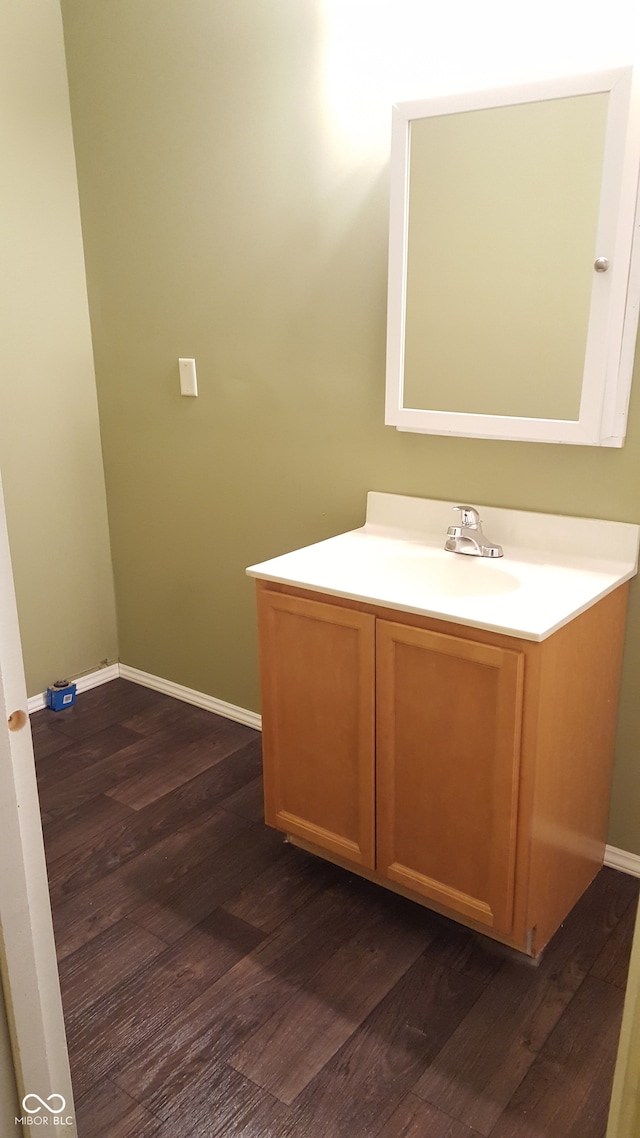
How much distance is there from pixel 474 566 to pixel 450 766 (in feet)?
1.55

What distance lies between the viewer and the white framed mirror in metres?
1.67

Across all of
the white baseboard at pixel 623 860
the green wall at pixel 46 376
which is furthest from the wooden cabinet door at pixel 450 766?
the green wall at pixel 46 376

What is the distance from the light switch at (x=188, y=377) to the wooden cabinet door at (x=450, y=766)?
1.19 meters

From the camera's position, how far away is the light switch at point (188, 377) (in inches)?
99.9

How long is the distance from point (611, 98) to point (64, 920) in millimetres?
2064

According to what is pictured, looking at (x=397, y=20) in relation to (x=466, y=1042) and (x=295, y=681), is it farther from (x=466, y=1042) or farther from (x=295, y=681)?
(x=466, y=1042)

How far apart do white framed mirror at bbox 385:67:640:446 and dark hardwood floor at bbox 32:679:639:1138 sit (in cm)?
112

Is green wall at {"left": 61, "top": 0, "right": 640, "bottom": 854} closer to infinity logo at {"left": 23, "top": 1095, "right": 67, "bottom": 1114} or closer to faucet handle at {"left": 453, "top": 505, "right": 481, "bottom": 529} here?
faucet handle at {"left": 453, "top": 505, "right": 481, "bottom": 529}

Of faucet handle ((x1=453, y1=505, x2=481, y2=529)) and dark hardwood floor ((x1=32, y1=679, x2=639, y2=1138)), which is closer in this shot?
dark hardwood floor ((x1=32, y1=679, x2=639, y2=1138))

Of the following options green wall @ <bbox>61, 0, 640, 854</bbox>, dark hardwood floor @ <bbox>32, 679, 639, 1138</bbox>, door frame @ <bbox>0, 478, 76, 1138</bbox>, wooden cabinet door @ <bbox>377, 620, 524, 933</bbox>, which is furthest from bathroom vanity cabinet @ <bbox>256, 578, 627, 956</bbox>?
door frame @ <bbox>0, 478, 76, 1138</bbox>

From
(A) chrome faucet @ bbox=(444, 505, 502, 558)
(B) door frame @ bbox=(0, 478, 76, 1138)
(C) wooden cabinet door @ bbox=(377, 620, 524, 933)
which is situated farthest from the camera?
(A) chrome faucet @ bbox=(444, 505, 502, 558)

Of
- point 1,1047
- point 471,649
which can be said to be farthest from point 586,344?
point 1,1047

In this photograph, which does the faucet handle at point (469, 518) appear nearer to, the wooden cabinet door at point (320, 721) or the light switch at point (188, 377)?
the wooden cabinet door at point (320, 721)

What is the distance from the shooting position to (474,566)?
1920mm
